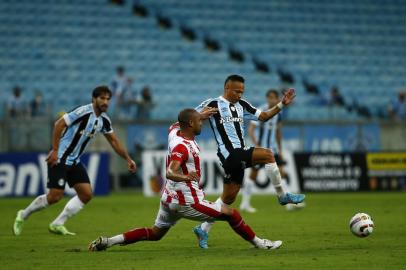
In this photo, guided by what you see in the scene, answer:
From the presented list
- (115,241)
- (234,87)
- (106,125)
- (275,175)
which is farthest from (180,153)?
(106,125)

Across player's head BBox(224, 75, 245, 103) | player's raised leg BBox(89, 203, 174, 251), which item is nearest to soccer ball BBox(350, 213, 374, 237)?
player's head BBox(224, 75, 245, 103)

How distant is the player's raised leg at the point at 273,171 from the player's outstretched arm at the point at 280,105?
51 centimetres

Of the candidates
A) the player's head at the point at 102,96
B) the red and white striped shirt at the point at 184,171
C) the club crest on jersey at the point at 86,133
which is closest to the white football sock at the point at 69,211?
the club crest on jersey at the point at 86,133

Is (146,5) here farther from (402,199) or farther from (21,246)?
(21,246)

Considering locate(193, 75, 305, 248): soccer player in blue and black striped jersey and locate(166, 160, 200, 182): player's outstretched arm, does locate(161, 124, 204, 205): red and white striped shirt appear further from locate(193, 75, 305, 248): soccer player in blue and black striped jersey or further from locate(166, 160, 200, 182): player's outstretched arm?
locate(193, 75, 305, 248): soccer player in blue and black striped jersey

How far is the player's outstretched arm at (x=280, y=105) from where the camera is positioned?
11383 mm

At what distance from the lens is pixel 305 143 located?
84.2 ft

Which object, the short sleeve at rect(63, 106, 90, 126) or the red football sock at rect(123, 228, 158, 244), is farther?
the short sleeve at rect(63, 106, 90, 126)

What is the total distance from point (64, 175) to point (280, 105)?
135 inches

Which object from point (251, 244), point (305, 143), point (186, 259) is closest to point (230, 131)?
point (251, 244)

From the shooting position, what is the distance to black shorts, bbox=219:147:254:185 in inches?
451

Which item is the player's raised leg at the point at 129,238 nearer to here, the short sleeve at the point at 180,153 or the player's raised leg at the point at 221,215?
the player's raised leg at the point at 221,215

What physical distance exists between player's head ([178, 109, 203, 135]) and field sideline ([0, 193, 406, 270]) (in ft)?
4.62

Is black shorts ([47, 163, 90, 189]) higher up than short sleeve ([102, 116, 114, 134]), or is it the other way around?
short sleeve ([102, 116, 114, 134])
